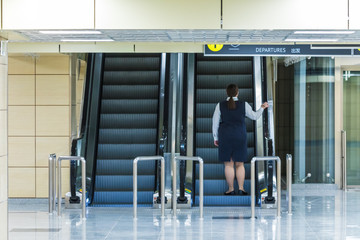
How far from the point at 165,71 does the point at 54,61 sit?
2.43 meters

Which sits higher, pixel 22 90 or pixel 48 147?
pixel 22 90

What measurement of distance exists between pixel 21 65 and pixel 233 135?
3559mm

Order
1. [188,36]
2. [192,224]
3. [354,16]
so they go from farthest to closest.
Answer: [192,224] → [188,36] → [354,16]

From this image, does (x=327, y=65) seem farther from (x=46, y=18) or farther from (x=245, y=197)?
(x=46, y=18)

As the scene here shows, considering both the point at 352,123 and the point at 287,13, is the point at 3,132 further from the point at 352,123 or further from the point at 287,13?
the point at 352,123

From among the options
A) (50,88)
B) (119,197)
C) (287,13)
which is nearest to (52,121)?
(50,88)

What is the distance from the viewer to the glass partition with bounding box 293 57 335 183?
41.7ft

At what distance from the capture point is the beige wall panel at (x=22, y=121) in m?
11.2

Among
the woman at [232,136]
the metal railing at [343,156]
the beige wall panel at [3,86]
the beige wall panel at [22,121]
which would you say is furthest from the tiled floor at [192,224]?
the beige wall panel at [3,86]

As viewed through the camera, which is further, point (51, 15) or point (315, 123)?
point (315, 123)

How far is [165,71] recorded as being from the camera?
1285 centimetres

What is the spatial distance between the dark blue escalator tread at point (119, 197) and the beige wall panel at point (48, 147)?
0.98 m

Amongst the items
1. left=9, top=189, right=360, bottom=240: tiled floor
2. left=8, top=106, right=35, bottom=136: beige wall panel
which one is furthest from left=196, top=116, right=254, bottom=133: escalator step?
left=8, top=106, right=35, bottom=136: beige wall panel

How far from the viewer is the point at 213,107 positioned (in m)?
12.6
